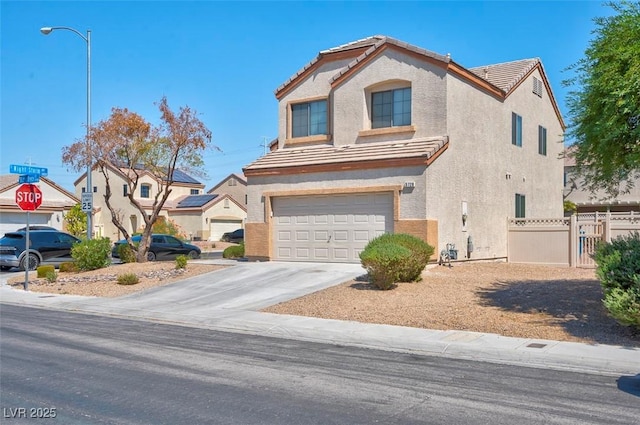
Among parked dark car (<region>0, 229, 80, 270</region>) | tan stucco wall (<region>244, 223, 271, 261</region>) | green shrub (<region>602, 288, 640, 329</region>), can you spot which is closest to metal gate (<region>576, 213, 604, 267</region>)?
tan stucco wall (<region>244, 223, 271, 261</region>)

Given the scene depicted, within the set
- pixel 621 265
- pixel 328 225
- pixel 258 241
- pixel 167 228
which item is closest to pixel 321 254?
pixel 328 225

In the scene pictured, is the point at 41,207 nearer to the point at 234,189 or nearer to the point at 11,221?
the point at 11,221

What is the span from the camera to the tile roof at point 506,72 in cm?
2505

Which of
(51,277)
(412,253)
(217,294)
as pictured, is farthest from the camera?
(51,277)

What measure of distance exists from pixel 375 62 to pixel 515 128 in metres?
6.97

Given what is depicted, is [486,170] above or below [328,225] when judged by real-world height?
above

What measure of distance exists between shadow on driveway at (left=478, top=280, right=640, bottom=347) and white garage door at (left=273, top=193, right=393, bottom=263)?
514 cm

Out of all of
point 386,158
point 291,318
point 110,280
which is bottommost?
point 291,318

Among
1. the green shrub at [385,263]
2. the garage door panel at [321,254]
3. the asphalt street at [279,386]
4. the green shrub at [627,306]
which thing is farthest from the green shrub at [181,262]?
the green shrub at [627,306]

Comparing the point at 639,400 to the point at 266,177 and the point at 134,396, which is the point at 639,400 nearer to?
the point at 134,396

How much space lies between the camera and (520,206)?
2588 centimetres

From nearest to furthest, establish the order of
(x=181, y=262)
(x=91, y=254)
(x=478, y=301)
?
(x=478, y=301), (x=181, y=262), (x=91, y=254)

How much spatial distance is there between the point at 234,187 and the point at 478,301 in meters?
60.5

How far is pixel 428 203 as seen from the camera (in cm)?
1981
